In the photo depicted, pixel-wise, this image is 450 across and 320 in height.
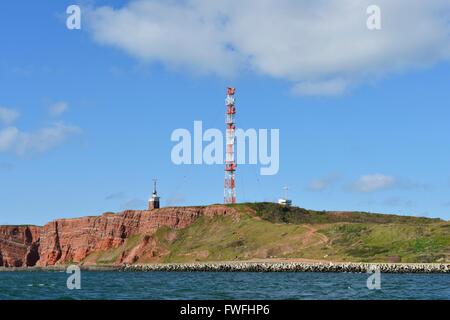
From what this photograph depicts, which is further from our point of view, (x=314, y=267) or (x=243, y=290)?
(x=314, y=267)

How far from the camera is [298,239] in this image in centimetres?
15562

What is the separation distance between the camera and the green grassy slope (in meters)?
136

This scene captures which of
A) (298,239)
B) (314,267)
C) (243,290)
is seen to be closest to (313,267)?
(314,267)

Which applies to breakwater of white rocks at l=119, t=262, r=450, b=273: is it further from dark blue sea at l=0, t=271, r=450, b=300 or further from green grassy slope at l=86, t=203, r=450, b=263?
dark blue sea at l=0, t=271, r=450, b=300

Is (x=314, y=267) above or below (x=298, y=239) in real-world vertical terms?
below

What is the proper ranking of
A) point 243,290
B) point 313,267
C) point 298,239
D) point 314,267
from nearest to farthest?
point 243,290, point 314,267, point 313,267, point 298,239

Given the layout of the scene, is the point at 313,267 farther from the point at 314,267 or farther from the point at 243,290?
the point at 243,290

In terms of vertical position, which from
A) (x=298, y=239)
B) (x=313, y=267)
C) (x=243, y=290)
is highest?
(x=298, y=239)

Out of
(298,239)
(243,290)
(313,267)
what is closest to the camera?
(243,290)

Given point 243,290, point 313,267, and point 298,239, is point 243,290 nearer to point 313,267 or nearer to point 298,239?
point 313,267

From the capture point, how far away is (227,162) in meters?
164
